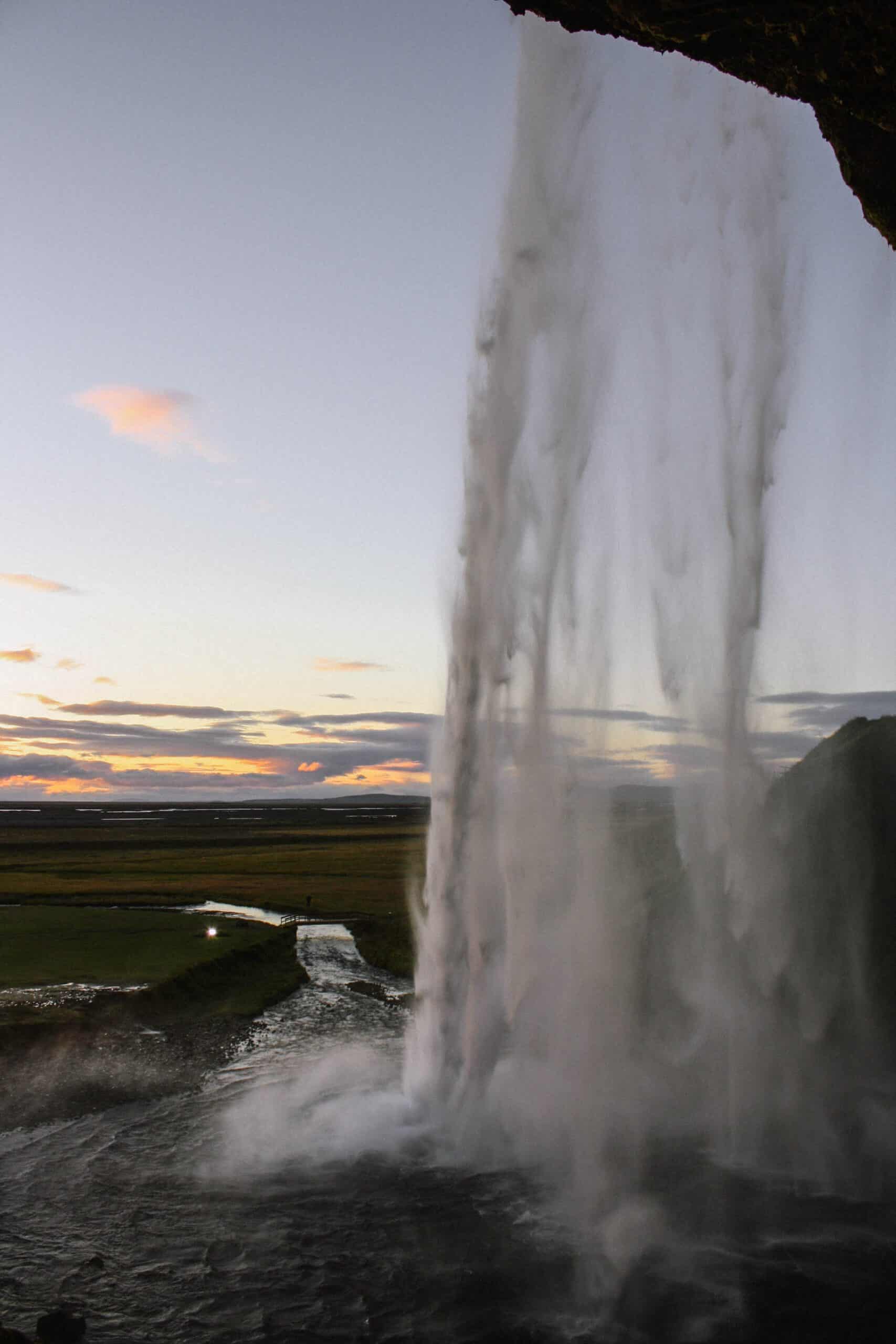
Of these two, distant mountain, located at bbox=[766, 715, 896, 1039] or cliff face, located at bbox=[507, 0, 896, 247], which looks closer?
cliff face, located at bbox=[507, 0, 896, 247]

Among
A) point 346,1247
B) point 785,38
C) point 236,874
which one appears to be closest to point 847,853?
point 346,1247

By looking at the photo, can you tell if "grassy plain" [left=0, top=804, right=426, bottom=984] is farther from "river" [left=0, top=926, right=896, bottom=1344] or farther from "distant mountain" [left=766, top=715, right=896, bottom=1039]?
"distant mountain" [left=766, top=715, right=896, bottom=1039]

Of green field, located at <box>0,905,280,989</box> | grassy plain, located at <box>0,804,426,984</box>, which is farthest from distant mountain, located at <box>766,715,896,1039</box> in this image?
green field, located at <box>0,905,280,989</box>

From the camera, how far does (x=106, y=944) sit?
41812mm

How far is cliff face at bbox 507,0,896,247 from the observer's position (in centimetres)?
1091

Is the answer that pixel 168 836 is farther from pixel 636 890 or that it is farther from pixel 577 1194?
pixel 577 1194

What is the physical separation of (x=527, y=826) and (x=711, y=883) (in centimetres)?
709

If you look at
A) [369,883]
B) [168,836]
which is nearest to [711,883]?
[369,883]

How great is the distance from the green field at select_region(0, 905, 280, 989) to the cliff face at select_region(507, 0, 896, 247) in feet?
112

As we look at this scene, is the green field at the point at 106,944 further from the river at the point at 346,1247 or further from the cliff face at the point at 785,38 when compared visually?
the cliff face at the point at 785,38

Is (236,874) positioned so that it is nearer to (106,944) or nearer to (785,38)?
(106,944)

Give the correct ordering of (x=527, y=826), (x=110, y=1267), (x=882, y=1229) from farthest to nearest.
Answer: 1. (x=527, y=826)
2. (x=882, y=1229)
3. (x=110, y=1267)

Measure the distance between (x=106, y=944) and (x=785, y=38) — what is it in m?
43.5

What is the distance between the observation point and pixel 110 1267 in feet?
46.6
